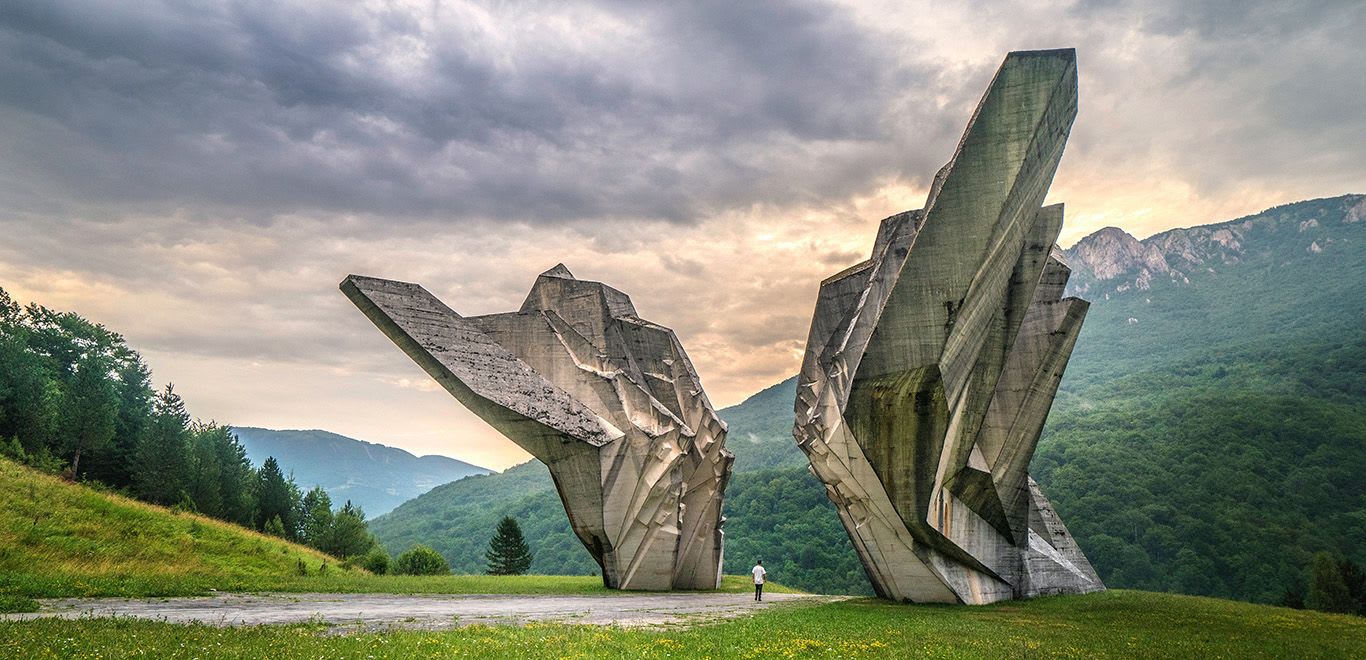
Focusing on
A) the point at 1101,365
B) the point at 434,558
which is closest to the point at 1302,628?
the point at 434,558

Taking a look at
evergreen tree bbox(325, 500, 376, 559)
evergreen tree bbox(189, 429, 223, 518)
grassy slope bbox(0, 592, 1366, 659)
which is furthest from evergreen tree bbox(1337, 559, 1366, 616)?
evergreen tree bbox(189, 429, 223, 518)

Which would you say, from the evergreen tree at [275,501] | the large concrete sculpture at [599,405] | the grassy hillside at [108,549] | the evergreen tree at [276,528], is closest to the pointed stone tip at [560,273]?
the large concrete sculpture at [599,405]

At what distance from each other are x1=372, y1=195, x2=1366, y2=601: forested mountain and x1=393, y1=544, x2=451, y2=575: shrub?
2213 cm

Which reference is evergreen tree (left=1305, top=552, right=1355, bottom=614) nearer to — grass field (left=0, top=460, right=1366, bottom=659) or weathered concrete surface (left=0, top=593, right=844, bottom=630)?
grass field (left=0, top=460, right=1366, bottom=659)

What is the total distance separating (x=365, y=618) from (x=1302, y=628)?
16162 mm

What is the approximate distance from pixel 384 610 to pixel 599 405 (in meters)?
12.0

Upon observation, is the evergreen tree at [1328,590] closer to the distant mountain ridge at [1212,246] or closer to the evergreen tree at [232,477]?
the evergreen tree at [232,477]

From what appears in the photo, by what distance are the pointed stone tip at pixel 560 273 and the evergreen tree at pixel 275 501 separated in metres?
34.5

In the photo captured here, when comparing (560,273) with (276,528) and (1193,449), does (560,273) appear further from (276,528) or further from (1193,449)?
(1193,449)

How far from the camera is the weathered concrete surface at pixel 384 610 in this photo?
11039mm

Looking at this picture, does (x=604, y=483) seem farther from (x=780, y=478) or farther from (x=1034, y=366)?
(x=780, y=478)

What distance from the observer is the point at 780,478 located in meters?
69.3

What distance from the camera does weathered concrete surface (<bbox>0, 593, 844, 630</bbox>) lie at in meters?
11.0

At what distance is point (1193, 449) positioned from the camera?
53.8 m
